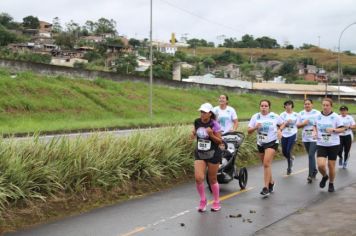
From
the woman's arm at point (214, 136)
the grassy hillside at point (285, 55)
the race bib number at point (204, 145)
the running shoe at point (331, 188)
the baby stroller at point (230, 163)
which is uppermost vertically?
the grassy hillside at point (285, 55)

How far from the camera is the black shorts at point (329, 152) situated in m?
10.5

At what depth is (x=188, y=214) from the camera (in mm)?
8375

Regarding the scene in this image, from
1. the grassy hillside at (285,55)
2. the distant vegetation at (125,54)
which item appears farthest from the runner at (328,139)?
the grassy hillside at (285,55)

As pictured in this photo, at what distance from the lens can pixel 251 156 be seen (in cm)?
1466

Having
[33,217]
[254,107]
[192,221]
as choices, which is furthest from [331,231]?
[254,107]

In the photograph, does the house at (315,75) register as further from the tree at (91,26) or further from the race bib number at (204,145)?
the race bib number at (204,145)

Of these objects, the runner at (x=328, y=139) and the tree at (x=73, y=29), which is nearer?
the runner at (x=328, y=139)

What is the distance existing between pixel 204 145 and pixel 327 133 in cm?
323

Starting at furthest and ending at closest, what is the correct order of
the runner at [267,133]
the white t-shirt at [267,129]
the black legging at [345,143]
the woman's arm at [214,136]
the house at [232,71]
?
the house at [232,71] < the black legging at [345,143] < the white t-shirt at [267,129] < the runner at [267,133] < the woman's arm at [214,136]

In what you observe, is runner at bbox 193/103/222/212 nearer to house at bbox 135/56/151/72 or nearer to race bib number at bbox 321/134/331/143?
race bib number at bbox 321/134/331/143

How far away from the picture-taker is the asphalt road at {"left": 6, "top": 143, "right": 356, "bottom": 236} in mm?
7363

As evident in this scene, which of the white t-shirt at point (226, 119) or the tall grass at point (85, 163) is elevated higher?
the white t-shirt at point (226, 119)

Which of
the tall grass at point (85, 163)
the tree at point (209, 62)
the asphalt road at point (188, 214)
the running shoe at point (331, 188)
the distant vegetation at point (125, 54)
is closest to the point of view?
the asphalt road at point (188, 214)

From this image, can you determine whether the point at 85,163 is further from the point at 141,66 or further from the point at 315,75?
the point at 315,75
